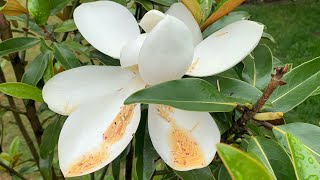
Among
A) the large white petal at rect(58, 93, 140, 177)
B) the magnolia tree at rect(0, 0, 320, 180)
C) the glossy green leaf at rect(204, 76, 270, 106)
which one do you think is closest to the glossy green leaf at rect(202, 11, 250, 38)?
the magnolia tree at rect(0, 0, 320, 180)

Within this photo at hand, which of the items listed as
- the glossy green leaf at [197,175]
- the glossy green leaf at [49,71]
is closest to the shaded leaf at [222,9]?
the glossy green leaf at [197,175]

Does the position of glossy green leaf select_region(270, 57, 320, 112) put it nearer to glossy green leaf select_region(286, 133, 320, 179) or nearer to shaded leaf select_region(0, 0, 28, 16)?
glossy green leaf select_region(286, 133, 320, 179)

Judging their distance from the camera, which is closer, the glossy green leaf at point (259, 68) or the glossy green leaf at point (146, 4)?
the glossy green leaf at point (259, 68)

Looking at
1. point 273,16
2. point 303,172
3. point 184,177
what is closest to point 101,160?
point 184,177

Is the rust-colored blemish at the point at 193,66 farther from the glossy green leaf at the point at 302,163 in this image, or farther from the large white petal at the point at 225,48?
the glossy green leaf at the point at 302,163

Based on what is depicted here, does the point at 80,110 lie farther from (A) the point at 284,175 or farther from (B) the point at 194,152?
(A) the point at 284,175

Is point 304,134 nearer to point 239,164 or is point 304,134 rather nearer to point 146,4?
point 239,164
